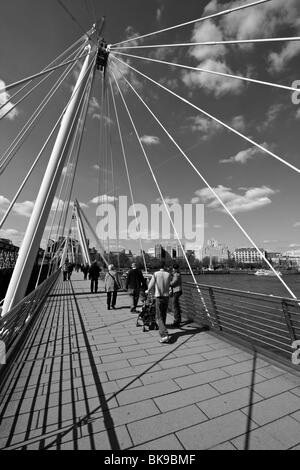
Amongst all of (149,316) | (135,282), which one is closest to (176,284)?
(149,316)

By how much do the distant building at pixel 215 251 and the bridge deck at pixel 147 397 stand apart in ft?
439

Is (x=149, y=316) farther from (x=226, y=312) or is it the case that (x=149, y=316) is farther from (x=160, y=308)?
(x=226, y=312)

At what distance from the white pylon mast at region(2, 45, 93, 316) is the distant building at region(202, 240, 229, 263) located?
433ft

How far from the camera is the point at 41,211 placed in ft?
20.3

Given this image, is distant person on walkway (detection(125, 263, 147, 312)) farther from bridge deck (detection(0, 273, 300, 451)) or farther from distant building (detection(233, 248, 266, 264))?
distant building (detection(233, 248, 266, 264))

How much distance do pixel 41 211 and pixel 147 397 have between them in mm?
4870

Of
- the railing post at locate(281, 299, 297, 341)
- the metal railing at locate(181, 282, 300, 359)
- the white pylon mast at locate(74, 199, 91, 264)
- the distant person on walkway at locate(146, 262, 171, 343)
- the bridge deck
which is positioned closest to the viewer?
the bridge deck

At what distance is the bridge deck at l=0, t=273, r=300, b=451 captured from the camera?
7.68ft

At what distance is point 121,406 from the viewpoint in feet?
9.32

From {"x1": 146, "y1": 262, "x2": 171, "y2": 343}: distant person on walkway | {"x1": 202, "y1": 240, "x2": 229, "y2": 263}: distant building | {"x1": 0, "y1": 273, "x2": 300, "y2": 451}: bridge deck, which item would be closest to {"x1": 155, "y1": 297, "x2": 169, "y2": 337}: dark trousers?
{"x1": 146, "y1": 262, "x2": 171, "y2": 343}: distant person on walkway
